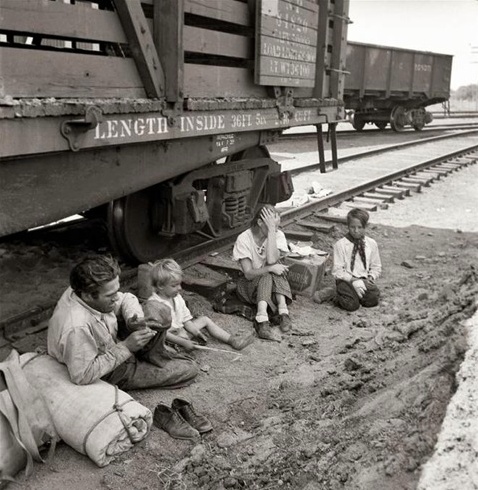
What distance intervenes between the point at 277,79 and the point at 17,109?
315 cm

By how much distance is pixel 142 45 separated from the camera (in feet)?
13.3

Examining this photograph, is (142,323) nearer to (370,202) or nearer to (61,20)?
(61,20)

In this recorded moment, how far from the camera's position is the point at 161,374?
395 centimetres

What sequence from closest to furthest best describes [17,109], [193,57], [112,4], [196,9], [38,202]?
[17,109]
[38,202]
[112,4]
[196,9]
[193,57]

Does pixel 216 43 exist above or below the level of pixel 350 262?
above

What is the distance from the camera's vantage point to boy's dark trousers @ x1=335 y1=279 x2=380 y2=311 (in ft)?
18.2

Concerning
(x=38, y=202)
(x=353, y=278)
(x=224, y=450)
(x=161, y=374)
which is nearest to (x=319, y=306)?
(x=353, y=278)

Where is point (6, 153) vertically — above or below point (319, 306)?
above

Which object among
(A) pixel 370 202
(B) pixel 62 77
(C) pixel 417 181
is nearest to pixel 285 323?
(B) pixel 62 77

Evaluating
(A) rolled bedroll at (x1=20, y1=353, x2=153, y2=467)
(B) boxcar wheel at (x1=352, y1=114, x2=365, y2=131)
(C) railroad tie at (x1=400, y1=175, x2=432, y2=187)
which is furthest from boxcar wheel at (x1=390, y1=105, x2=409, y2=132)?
(A) rolled bedroll at (x1=20, y1=353, x2=153, y2=467)

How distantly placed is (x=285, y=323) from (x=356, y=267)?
1071 millimetres

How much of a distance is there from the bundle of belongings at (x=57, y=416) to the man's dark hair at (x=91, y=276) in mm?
487

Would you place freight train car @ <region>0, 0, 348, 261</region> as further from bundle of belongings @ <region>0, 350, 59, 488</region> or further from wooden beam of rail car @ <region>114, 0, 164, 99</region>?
bundle of belongings @ <region>0, 350, 59, 488</region>

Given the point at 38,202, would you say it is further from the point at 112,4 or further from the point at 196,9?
the point at 196,9
